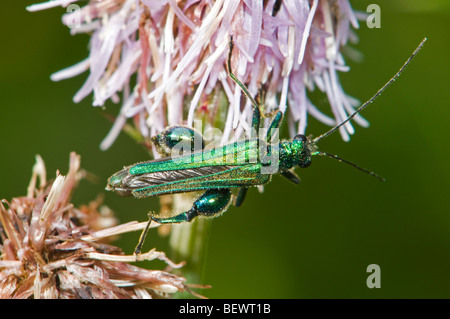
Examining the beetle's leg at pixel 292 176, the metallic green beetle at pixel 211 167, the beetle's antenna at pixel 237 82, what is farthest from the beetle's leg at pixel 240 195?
the beetle's antenna at pixel 237 82

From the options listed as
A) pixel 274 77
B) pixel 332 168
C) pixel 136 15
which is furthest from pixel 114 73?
pixel 332 168

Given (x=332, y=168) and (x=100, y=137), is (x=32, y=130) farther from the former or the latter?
(x=332, y=168)

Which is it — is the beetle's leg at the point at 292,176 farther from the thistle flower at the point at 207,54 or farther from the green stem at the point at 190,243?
the green stem at the point at 190,243

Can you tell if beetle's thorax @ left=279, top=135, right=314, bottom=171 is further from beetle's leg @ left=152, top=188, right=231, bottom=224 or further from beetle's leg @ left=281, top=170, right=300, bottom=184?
beetle's leg @ left=152, top=188, right=231, bottom=224

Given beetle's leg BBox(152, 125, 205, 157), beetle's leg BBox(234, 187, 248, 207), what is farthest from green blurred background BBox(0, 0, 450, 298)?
beetle's leg BBox(152, 125, 205, 157)

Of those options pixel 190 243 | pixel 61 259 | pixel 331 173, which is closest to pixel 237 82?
pixel 190 243

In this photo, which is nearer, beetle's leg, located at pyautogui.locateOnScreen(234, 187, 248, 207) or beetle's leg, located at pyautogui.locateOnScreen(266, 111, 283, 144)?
beetle's leg, located at pyautogui.locateOnScreen(266, 111, 283, 144)
